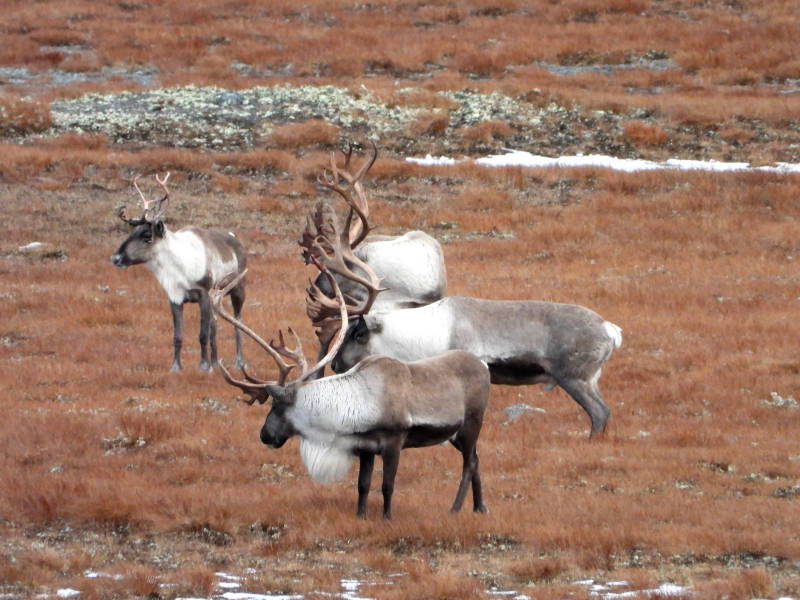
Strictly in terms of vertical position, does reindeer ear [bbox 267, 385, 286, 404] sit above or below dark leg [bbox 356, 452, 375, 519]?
above

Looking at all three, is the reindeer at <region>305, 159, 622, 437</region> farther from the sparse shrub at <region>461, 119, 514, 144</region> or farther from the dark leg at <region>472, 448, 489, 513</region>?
the sparse shrub at <region>461, 119, 514, 144</region>

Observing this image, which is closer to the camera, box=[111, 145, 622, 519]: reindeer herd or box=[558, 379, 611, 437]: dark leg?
box=[111, 145, 622, 519]: reindeer herd

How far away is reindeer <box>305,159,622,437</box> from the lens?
39.3 ft

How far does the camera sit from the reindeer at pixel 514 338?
472 inches

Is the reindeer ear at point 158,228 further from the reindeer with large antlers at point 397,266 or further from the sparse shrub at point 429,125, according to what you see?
the sparse shrub at point 429,125

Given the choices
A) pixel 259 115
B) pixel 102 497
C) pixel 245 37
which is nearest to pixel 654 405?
pixel 102 497

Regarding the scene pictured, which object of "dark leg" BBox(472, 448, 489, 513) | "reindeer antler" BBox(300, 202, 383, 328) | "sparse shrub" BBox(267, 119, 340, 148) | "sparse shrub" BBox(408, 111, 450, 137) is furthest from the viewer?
"sparse shrub" BBox(408, 111, 450, 137)

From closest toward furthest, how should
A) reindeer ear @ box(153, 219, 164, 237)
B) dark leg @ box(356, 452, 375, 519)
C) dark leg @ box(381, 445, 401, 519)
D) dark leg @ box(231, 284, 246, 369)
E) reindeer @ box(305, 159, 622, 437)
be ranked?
dark leg @ box(381, 445, 401, 519) < dark leg @ box(356, 452, 375, 519) < reindeer @ box(305, 159, 622, 437) < reindeer ear @ box(153, 219, 164, 237) < dark leg @ box(231, 284, 246, 369)

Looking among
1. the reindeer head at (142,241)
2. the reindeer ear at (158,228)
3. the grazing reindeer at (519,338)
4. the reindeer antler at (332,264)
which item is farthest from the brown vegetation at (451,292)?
the reindeer ear at (158,228)

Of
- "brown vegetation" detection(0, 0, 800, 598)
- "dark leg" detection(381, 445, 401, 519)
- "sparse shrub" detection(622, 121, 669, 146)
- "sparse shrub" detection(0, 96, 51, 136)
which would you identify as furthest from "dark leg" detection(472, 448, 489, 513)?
"sparse shrub" detection(0, 96, 51, 136)

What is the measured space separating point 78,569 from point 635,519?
4123mm

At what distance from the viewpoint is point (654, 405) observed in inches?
544

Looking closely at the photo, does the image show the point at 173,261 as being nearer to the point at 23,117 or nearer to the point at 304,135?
the point at 304,135

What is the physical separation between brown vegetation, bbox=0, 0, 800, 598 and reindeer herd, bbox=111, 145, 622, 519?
60cm
